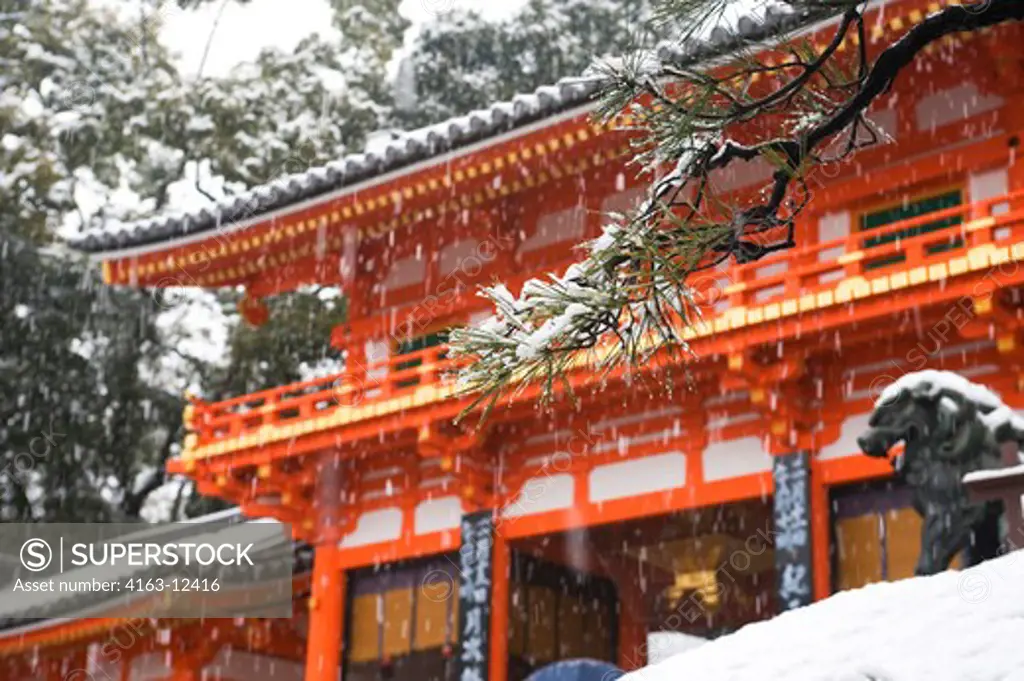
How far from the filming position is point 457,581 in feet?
42.1

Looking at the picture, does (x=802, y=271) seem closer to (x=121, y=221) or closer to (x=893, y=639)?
(x=893, y=639)

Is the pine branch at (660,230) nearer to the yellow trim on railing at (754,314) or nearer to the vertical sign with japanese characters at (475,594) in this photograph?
the yellow trim on railing at (754,314)

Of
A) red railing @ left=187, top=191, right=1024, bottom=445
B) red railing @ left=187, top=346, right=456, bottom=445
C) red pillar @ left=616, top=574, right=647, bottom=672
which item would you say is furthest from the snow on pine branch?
red pillar @ left=616, top=574, right=647, bottom=672

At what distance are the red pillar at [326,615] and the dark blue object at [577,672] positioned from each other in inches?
117

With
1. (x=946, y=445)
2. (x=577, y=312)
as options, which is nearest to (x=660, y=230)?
(x=577, y=312)

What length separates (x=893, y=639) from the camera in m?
5.19

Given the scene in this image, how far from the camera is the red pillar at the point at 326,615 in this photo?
13258mm

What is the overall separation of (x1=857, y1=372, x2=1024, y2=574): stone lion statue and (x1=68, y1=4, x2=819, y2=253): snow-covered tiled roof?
331 centimetres

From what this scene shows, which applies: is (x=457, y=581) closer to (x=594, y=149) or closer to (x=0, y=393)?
(x=594, y=149)

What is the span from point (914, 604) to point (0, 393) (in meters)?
20.5

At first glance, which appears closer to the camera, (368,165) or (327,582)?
(368,165)

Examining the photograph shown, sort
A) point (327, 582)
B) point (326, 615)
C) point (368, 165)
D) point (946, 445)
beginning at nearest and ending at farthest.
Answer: point (946, 445)
point (368, 165)
point (326, 615)
point (327, 582)

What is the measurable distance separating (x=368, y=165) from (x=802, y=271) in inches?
164

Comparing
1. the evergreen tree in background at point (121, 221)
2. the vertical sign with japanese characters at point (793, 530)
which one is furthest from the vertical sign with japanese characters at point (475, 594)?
the evergreen tree in background at point (121, 221)
